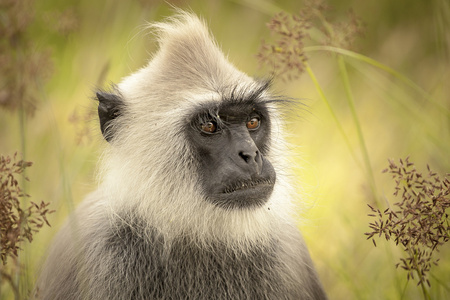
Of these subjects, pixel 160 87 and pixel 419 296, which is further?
pixel 419 296

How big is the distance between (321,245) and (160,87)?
2.58 m

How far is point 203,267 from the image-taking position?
3.06 metres

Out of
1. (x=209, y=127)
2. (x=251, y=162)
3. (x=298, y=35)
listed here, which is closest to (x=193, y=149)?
(x=209, y=127)

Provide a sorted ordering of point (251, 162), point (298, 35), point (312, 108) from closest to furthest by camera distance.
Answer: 1. point (251, 162)
2. point (298, 35)
3. point (312, 108)

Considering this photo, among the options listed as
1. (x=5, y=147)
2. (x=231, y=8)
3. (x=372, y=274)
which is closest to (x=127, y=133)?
(x=372, y=274)

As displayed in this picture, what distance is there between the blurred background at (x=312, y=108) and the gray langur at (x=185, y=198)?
0.26 meters

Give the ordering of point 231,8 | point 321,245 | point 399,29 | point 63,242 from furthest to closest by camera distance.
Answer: point 231,8 < point 399,29 < point 321,245 < point 63,242

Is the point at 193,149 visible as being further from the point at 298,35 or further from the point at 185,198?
the point at 298,35

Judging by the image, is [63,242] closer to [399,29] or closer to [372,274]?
[372,274]

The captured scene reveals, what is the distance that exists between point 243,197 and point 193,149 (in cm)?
40

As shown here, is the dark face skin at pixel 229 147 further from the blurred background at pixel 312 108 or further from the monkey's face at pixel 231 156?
the blurred background at pixel 312 108

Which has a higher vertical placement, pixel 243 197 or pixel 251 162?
pixel 251 162

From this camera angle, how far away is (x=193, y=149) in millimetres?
3018

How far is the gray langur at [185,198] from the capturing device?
9.66ft
